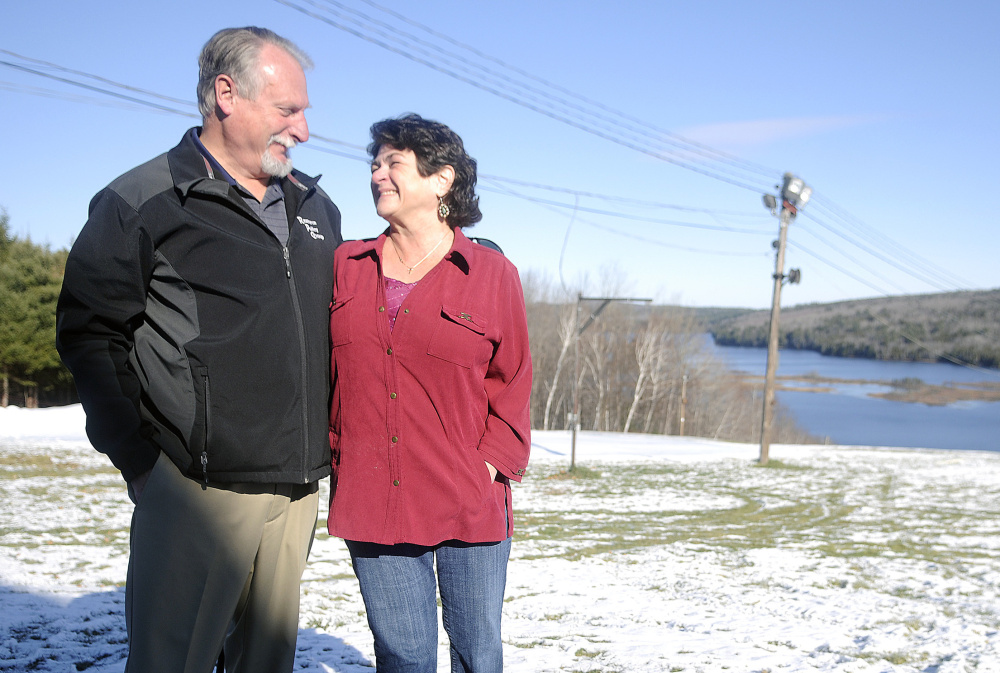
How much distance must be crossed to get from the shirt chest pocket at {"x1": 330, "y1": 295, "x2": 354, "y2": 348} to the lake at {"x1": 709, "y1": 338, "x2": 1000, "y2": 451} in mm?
43123

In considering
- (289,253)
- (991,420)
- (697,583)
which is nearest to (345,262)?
(289,253)

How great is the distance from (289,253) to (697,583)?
4313mm

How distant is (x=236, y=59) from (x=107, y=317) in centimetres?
72

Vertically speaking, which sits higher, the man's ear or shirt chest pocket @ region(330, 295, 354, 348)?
the man's ear

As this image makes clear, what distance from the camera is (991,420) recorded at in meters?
51.5

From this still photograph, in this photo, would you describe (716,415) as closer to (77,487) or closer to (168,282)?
(77,487)

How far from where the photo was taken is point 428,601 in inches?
77.2

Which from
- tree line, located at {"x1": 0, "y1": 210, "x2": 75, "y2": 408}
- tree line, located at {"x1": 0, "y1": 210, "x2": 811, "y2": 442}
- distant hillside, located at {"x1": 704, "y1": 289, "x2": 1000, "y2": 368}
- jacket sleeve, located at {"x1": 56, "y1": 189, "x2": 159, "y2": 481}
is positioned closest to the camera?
jacket sleeve, located at {"x1": 56, "y1": 189, "x2": 159, "y2": 481}

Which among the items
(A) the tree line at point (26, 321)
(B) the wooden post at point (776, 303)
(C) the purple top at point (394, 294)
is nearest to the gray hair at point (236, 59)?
(C) the purple top at point (394, 294)

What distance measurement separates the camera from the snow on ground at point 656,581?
3.39 metres

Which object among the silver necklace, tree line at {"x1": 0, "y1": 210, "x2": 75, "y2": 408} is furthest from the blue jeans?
tree line at {"x1": 0, "y1": 210, "x2": 75, "y2": 408}

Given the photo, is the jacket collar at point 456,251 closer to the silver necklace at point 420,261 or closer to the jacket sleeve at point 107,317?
the silver necklace at point 420,261

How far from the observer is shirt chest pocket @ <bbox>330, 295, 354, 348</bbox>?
1.93m

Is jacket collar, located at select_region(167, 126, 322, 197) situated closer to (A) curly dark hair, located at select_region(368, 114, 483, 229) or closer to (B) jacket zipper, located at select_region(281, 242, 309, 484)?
(B) jacket zipper, located at select_region(281, 242, 309, 484)
